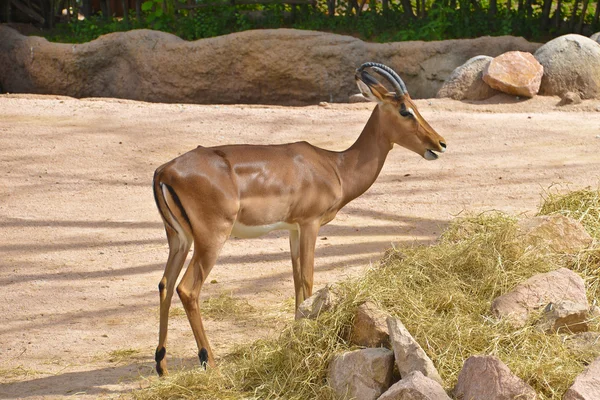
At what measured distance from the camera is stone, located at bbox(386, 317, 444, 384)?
4.29 meters

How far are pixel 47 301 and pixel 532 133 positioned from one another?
21.5ft

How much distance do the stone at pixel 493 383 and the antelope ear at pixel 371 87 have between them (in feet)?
7.89

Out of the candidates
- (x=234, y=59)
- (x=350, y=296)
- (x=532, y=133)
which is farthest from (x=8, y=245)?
(x=234, y=59)

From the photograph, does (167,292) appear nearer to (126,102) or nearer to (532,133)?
(532,133)

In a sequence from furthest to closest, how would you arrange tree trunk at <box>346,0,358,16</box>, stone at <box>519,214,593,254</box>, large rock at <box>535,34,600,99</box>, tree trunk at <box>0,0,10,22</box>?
tree trunk at <box>0,0,10,22</box>
tree trunk at <box>346,0,358,16</box>
large rock at <box>535,34,600,99</box>
stone at <box>519,214,593,254</box>

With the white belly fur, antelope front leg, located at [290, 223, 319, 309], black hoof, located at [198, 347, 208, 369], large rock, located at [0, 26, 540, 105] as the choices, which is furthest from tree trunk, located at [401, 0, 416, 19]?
black hoof, located at [198, 347, 208, 369]

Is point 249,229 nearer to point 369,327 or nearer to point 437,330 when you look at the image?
point 369,327

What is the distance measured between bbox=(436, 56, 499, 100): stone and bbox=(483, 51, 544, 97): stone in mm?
191

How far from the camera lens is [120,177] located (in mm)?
9828

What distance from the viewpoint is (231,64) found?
14.7 metres

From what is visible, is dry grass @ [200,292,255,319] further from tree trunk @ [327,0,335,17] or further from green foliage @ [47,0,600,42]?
tree trunk @ [327,0,335,17]

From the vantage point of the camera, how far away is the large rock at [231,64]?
14.2 m

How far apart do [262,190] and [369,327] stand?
46.1 inches

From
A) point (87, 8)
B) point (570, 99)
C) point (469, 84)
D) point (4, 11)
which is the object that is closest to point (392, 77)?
point (570, 99)
